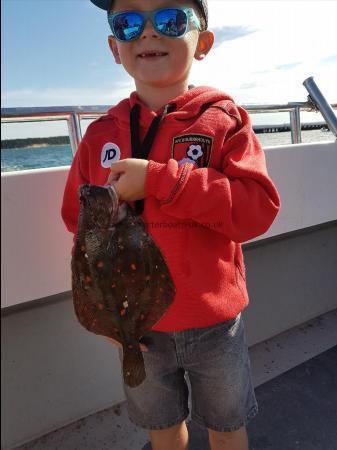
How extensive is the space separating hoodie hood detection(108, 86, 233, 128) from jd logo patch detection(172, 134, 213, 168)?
0.38 feet

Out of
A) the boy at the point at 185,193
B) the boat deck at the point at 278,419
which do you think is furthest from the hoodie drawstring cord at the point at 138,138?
the boat deck at the point at 278,419

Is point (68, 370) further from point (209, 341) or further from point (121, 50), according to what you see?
point (121, 50)

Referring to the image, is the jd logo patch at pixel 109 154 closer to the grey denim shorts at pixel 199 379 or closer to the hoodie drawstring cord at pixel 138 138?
the hoodie drawstring cord at pixel 138 138

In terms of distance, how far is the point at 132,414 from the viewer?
170 cm

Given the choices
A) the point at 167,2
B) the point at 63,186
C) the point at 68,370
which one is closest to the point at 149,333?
the point at 63,186

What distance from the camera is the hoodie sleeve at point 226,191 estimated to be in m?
1.30

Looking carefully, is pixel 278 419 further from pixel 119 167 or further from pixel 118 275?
pixel 119 167

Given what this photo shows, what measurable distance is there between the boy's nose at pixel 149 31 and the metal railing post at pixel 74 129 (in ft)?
2.26

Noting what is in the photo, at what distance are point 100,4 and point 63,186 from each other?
0.76 m

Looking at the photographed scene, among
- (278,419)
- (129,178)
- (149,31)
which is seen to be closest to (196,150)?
(129,178)

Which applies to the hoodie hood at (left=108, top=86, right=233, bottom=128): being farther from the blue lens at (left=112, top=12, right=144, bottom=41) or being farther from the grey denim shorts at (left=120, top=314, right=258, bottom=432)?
the grey denim shorts at (left=120, top=314, right=258, bottom=432)

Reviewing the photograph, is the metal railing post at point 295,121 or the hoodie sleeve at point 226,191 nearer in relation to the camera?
the hoodie sleeve at point 226,191

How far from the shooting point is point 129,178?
127 centimetres

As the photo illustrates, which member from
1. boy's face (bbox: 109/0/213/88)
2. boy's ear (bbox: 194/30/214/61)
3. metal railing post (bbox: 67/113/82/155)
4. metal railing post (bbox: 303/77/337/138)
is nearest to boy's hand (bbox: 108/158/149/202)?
boy's face (bbox: 109/0/213/88)
